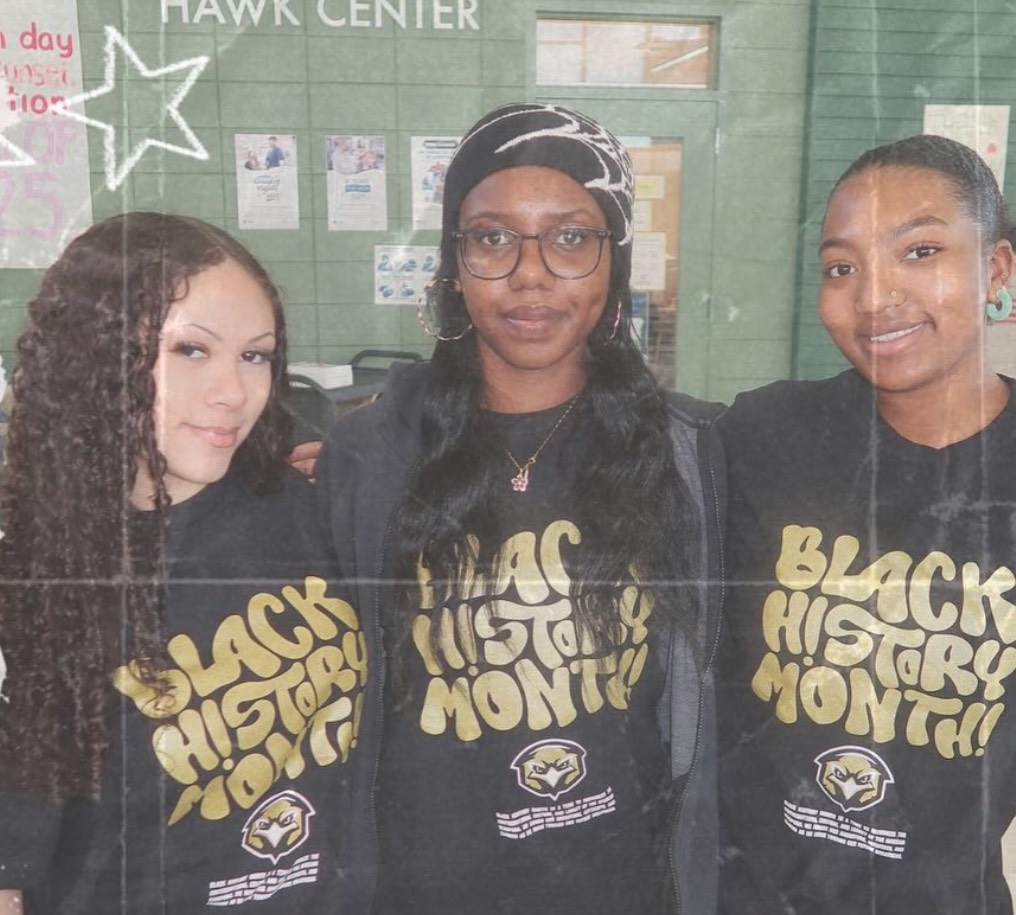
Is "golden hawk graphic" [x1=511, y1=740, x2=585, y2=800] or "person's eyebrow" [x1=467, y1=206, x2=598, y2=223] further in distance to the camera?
"golden hawk graphic" [x1=511, y1=740, x2=585, y2=800]

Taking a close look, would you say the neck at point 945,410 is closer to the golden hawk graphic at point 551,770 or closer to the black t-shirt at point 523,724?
the black t-shirt at point 523,724

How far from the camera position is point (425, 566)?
1684 mm

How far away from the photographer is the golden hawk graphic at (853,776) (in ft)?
5.61

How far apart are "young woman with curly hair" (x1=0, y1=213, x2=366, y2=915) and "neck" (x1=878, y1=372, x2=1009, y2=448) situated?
0.98 m

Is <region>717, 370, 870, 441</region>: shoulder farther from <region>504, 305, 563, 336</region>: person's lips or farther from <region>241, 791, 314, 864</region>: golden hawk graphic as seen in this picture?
<region>241, 791, 314, 864</region>: golden hawk graphic

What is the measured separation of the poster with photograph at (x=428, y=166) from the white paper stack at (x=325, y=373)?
267 mm

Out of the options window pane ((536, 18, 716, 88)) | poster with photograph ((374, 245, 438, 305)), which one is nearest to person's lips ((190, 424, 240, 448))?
poster with photograph ((374, 245, 438, 305))

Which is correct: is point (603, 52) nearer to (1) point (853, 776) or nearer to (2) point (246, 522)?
(2) point (246, 522)

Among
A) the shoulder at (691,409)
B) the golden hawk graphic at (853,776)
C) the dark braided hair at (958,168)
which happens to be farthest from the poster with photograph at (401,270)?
the golden hawk graphic at (853,776)

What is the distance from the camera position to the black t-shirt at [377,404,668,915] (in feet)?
5.49

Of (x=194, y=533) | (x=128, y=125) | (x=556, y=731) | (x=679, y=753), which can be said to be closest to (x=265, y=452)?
(x=194, y=533)

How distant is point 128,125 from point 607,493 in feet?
3.21

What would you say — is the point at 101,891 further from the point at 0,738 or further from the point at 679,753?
the point at 679,753

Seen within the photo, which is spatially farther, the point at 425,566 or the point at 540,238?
the point at 425,566
